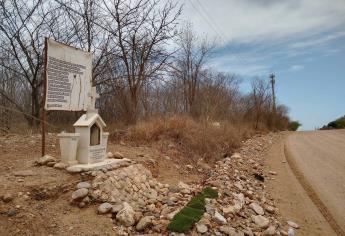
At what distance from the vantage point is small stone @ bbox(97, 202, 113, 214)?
5889 mm

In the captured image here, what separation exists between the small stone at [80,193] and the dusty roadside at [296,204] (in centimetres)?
365

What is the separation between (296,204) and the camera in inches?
316

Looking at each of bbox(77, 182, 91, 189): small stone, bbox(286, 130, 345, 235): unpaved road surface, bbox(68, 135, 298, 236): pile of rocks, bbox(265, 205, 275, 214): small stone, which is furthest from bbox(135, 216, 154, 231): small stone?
bbox(286, 130, 345, 235): unpaved road surface

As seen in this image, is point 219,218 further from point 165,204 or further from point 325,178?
point 325,178

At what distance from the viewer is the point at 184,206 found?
649 cm

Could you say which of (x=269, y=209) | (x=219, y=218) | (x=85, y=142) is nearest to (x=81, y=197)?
(x=85, y=142)

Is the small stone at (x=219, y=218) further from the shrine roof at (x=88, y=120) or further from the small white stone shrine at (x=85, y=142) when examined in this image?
the shrine roof at (x=88, y=120)

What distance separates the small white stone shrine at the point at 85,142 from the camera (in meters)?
7.29

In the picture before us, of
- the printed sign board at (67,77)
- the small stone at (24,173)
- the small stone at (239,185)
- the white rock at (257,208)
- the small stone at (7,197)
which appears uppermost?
the printed sign board at (67,77)

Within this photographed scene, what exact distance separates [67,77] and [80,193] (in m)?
2.67

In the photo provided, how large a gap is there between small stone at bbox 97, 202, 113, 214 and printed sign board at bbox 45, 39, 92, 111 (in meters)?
2.41

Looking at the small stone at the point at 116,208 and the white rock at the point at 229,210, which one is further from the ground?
the small stone at the point at 116,208

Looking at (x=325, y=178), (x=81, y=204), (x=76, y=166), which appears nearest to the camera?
(x=81, y=204)

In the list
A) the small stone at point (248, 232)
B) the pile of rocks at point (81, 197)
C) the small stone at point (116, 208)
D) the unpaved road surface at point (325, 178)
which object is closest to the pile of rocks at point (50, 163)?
the pile of rocks at point (81, 197)
